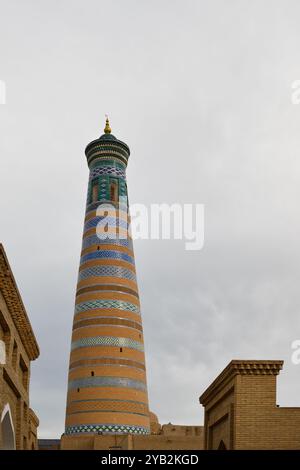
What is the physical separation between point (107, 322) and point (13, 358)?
12096 millimetres

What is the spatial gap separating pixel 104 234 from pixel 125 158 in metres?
3.61

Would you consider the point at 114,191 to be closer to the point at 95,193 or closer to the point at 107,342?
the point at 95,193

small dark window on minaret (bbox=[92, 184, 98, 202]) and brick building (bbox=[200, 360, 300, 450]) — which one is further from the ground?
small dark window on minaret (bbox=[92, 184, 98, 202])

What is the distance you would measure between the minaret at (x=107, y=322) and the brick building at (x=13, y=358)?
847 centimetres

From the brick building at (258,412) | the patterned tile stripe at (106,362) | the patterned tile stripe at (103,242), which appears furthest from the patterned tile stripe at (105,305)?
the brick building at (258,412)

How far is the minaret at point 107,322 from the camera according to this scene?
2711cm

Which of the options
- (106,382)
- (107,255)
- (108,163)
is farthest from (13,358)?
(108,163)

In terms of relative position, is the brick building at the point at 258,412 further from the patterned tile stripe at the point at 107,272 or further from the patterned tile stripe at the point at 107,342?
the patterned tile stripe at the point at 107,272

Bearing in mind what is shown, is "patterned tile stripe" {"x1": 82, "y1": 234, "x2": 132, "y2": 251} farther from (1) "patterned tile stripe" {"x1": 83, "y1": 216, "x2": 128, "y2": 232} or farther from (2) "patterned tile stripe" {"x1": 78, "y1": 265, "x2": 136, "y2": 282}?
(2) "patterned tile stripe" {"x1": 78, "y1": 265, "x2": 136, "y2": 282}

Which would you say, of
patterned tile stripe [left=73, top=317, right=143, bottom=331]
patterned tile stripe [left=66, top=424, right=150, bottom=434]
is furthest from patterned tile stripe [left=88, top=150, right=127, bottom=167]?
patterned tile stripe [left=66, top=424, right=150, bottom=434]

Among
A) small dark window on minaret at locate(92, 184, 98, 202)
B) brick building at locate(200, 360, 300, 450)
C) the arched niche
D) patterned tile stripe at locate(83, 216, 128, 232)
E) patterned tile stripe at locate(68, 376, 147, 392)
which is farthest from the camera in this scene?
small dark window on minaret at locate(92, 184, 98, 202)

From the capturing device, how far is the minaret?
2711cm

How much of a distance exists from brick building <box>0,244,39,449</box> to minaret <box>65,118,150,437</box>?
847 cm

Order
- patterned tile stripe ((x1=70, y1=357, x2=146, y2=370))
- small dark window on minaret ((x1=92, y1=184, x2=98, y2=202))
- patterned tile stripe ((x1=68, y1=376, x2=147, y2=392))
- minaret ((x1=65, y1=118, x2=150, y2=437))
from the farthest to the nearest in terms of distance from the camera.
Answer: 1. small dark window on minaret ((x1=92, y1=184, x2=98, y2=202))
2. patterned tile stripe ((x1=70, y1=357, x2=146, y2=370))
3. patterned tile stripe ((x1=68, y1=376, x2=147, y2=392))
4. minaret ((x1=65, y1=118, x2=150, y2=437))
